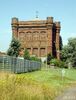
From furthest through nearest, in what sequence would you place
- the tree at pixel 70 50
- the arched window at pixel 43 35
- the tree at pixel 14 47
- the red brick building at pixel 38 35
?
the arched window at pixel 43 35 → the red brick building at pixel 38 35 → the tree at pixel 70 50 → the tree at pixel 14 47

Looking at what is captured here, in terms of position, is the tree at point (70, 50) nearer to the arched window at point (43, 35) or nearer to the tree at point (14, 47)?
the arched window at point (43, 35)

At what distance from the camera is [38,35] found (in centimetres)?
13275

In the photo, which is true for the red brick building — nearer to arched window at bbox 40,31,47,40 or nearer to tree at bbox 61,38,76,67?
arched window at bbox 40,31,47,40

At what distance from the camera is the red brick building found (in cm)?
13025

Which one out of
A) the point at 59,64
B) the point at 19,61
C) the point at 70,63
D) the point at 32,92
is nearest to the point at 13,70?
the point at 19,61

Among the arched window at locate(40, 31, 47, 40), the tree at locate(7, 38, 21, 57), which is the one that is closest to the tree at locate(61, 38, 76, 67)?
the arched window at locate(40, 31, 47, 40)

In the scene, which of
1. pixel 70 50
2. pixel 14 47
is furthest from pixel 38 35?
pixel 14 47

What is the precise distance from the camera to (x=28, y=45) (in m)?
132

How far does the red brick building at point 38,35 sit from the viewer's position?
427 ft

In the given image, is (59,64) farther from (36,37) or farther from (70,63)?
(36,37)

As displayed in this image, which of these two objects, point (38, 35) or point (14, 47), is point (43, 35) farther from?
point (14, 47)

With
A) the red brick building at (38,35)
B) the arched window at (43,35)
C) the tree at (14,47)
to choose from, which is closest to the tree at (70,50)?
the red brick building at (38,35)

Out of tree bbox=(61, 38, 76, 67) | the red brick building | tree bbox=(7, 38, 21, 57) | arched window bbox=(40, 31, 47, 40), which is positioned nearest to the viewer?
Result: tree bbox=(7, 38, 21, 57)

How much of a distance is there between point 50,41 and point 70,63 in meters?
11.8
